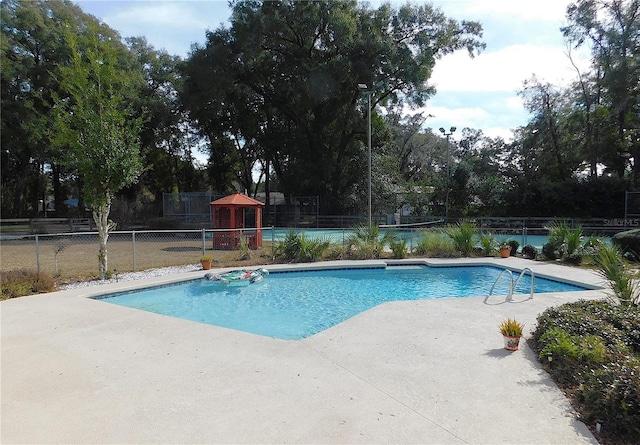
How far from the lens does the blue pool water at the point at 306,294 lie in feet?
25.7

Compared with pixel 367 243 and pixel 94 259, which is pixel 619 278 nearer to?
pixel 367 243

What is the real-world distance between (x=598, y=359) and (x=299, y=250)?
10.3 metres

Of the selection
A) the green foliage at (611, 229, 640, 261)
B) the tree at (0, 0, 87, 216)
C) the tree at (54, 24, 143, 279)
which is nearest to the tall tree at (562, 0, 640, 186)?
the green foliage at (611, 229, 640, 261)

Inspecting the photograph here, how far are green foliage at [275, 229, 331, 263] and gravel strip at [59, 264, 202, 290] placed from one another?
284cm

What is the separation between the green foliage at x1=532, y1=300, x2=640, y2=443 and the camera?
294cm

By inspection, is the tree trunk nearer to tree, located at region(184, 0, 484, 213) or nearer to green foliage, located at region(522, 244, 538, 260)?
green foliage, located at region(522, 244, 538, 260)

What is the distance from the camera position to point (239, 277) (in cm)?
1107

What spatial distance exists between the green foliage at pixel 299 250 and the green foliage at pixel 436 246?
13.3 feet

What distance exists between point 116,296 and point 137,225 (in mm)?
21190

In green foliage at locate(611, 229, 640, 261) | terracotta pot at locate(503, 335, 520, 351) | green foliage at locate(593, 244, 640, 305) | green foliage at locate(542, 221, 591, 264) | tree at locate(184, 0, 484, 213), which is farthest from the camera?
tree at locate(184, 0, 484, 213)

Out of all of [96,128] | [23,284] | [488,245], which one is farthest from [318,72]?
[23,284]

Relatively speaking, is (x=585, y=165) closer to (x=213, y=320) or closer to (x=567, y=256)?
(x=567, y=256)

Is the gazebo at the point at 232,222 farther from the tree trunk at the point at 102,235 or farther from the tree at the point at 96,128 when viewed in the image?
the tree at the point at 96,128

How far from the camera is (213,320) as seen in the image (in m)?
7.79
